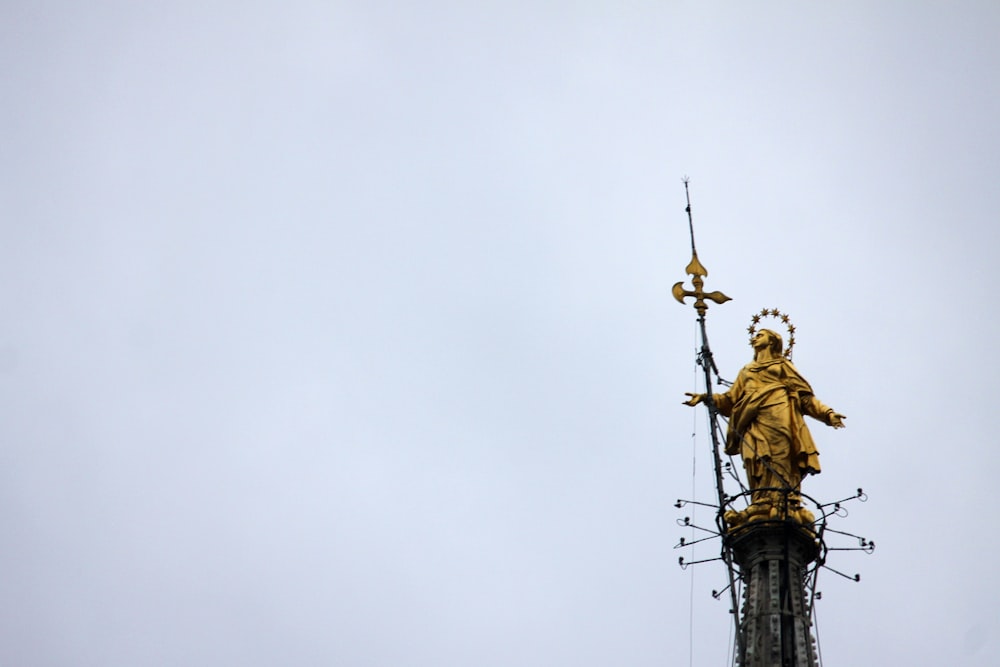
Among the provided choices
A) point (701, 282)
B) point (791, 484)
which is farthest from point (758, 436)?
point (701, 282)

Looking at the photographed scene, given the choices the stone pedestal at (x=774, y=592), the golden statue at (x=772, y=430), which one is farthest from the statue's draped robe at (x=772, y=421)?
the stone pedestal at (x=774, y=592)

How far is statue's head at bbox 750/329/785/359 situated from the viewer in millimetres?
78438

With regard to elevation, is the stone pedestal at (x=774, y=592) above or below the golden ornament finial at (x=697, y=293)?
below

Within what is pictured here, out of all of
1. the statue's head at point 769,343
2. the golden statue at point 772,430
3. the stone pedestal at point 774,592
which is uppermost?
the statue's head at point 769,343

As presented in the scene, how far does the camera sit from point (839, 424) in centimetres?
7531

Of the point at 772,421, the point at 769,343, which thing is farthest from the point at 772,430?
the point at 769,343

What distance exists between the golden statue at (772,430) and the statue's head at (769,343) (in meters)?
0.05

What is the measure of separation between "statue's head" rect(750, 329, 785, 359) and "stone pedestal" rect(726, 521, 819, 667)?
7.01 meters

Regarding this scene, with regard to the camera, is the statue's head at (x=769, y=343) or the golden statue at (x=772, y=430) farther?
the statue's head at (x=769, y=343)

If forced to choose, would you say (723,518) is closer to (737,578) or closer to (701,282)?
(737,578)

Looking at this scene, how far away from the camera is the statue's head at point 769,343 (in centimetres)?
7844

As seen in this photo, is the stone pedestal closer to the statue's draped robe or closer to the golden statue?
the golden statue

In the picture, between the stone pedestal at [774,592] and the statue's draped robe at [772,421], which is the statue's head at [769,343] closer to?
the statue's draped robe at [772,421]

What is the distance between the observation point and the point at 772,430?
75.9 metres
